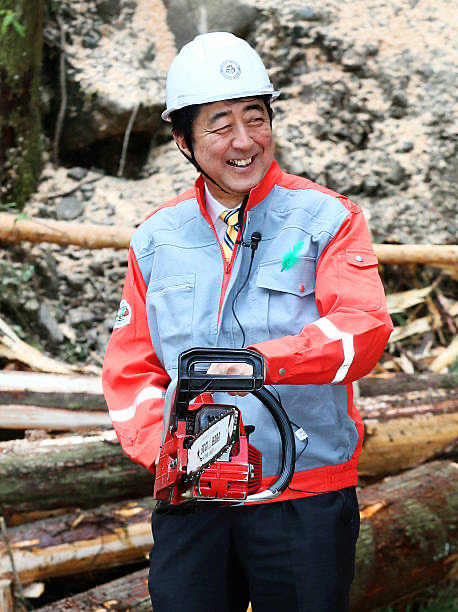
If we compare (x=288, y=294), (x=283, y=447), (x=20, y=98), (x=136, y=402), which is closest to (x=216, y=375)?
(x=283, y=447)

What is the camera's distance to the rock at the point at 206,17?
7043 millimetres

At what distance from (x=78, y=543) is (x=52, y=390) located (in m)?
1.09

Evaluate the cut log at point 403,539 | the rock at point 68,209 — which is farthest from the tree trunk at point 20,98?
the cut log at point 403,539

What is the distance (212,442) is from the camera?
1.83 m

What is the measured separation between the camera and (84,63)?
686 cm

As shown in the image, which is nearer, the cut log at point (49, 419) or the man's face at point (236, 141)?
the man's face at point (236, 141)

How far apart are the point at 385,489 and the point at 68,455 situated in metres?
1.65

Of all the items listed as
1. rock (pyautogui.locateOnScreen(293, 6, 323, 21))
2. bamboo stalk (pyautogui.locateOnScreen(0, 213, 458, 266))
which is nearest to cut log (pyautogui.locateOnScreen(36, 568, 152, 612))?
bamboo stalk (pyautogui.locateOnScreen(0, 213, 458, 266))

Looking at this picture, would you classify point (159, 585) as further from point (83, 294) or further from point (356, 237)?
point (83, 294)

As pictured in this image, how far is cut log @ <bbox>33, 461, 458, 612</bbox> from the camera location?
10.2ft

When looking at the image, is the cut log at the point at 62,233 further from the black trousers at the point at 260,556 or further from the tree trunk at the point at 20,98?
the black trousers at the point at 260,556

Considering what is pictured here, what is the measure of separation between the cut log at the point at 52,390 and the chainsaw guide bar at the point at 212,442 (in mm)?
2467

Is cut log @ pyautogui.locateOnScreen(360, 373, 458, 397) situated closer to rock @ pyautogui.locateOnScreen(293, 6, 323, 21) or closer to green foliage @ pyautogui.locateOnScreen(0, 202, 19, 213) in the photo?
green foliage @ pyautogui.locateOnScreen(0, 202, 19, 213)

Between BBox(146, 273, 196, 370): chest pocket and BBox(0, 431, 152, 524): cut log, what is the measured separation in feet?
5.31
